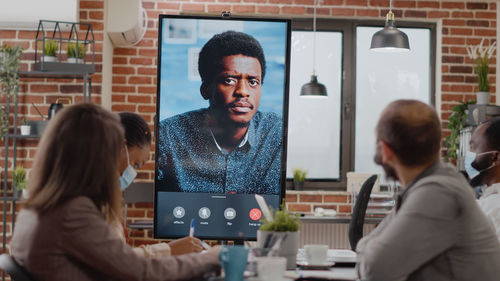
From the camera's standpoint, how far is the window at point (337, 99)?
5.11m

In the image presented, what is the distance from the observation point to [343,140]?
5.09 metres

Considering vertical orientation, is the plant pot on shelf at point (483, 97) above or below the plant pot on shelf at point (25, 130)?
above

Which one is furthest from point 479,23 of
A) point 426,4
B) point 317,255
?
point 317,255

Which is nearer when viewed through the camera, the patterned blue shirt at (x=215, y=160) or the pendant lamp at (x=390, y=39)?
the patterned blue shirt at (x=215, y=160)

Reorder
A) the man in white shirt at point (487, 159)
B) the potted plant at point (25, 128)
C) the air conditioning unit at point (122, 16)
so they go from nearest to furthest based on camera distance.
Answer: the man in white shirt at point (487, 159)
the potted plant at point (25, 128)
the air conditioning unit at point (122, 16)

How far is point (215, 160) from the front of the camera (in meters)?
2.46

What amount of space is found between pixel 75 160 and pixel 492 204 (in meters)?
1.65

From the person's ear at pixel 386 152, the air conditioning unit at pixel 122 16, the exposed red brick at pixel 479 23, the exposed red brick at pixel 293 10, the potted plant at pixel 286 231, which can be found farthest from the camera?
the exposed red brick at pixel 479 23

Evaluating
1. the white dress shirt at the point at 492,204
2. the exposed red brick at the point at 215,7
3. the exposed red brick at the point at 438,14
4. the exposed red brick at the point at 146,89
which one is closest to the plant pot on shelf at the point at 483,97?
the exposed red brick at the point at 438,14

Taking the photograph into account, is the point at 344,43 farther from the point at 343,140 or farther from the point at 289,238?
the point at 289,238

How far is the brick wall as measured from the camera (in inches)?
187

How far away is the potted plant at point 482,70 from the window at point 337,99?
1.29ft

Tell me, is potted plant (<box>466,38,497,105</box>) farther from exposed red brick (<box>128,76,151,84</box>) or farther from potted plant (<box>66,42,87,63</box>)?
potted plant (<box>66,42,87,63</box>)

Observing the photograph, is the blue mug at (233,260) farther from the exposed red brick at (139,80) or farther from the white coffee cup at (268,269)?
the exposed red brick at (139,80)
